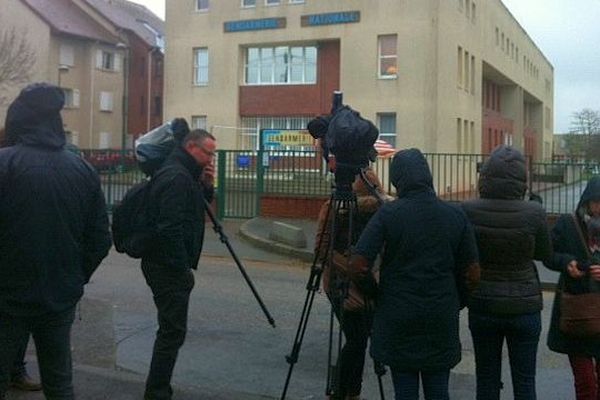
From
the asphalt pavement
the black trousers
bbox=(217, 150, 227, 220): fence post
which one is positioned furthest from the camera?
bbox=(217, 150, 227, 220): fence post

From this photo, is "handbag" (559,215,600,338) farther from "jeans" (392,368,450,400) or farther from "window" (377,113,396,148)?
"window" (377,113,396,148)

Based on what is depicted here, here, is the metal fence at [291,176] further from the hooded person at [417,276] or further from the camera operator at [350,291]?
the hooded person at [417,276]

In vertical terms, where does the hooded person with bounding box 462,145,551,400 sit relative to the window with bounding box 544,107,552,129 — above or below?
below

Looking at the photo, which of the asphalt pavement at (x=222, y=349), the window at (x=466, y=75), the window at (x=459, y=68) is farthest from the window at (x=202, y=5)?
the asphalt pavement at (x=222, y=349)

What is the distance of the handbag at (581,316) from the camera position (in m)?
4.82

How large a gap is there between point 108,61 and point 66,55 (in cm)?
419

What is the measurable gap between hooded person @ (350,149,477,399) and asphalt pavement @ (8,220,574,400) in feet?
5.69

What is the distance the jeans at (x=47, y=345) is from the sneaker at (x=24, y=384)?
59.8 inches

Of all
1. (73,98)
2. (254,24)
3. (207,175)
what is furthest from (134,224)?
(73,98)

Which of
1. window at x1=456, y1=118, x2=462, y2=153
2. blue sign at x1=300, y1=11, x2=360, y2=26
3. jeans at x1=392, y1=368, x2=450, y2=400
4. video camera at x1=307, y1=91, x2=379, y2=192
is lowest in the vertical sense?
jeans at x1=392, y1=368, x2=450, y2=400

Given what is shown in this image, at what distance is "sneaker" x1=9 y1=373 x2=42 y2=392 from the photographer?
557 cm

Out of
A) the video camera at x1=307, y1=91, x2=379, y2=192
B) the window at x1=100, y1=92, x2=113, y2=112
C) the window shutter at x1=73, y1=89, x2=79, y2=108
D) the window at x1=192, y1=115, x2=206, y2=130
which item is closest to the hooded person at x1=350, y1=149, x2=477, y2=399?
the video camera at x1=307, y1=91, x2=379, y2=192

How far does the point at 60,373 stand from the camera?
13.5ft

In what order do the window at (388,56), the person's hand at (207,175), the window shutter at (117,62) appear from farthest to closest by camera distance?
the window shutter at (117,62) → the window at (388,56) → the person's hand at (207,175)
